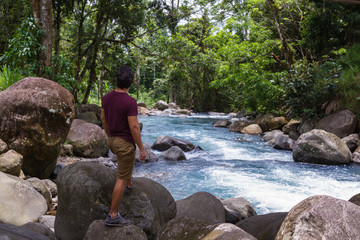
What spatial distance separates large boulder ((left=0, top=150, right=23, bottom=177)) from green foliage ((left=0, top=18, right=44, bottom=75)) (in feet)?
13.4

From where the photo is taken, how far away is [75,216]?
10.2ft

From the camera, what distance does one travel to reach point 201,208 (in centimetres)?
411

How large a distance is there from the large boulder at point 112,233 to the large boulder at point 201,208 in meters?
1.25

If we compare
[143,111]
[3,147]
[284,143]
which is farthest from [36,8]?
[143,111]

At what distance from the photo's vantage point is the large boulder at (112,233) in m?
2.74

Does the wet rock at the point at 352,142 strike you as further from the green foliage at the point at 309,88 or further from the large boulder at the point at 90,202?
the large boulder at the point at 90,202

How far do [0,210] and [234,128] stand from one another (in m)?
13.0

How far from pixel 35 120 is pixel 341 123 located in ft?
30.8

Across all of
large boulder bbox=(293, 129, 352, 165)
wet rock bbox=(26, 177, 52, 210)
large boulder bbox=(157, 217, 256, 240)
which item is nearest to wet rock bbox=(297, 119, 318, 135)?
large boulder bbox=(293, 129, 352, 165)

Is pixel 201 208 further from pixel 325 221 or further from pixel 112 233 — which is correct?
pixel 325 221

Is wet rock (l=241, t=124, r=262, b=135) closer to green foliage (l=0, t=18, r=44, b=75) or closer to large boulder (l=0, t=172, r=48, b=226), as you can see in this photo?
green foliage (l=0, t=18, r=44, b=75)

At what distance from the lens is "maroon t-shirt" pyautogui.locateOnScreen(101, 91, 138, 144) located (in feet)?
9.39

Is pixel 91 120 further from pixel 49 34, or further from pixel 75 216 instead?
pixel 75 216

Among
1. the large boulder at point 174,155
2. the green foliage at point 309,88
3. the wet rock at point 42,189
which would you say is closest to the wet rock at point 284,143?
the green foliage at point 309,88
